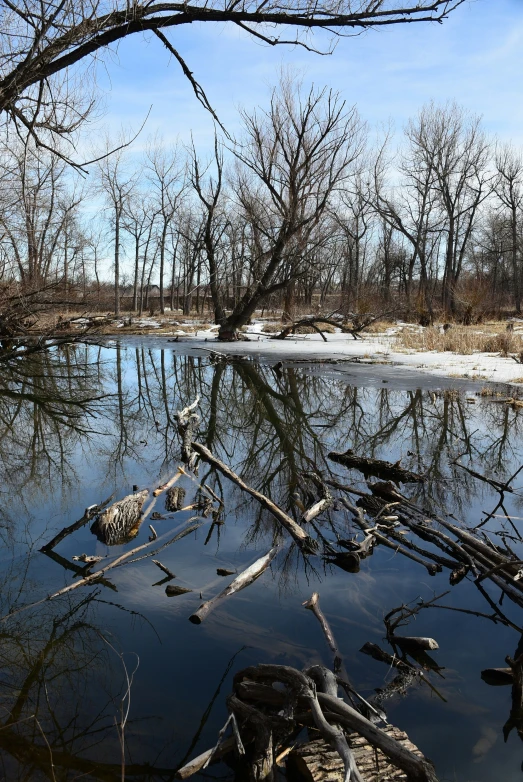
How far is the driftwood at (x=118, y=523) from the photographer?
4.98 m

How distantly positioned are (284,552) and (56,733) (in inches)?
92.3

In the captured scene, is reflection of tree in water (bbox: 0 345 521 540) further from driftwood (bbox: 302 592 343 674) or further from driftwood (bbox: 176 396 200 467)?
driftwood (bbox: 302 592 343 674)

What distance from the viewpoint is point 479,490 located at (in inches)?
253

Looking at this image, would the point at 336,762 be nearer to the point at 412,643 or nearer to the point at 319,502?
the point at 412,643

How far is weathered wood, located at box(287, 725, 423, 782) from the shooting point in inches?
93.4

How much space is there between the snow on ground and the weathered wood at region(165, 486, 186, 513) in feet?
31.5

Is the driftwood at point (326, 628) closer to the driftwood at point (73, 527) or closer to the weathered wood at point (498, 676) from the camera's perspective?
the weathered wood at point (498, 676)

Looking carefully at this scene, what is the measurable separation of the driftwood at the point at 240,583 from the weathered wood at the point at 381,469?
2296mm

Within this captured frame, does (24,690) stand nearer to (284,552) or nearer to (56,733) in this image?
(56,733)

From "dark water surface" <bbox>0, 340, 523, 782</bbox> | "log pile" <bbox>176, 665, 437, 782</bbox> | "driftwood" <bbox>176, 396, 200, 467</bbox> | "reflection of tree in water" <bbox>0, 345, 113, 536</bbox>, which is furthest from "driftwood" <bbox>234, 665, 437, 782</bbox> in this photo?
"driftwood" <bbox>176, 396, 200, 467</bbox>

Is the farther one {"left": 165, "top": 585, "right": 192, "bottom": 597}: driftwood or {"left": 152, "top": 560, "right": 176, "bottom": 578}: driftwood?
{"left": 152, "top": 560, "right": 176, "bottom": 578}: driftwood

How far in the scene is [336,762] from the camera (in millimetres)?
2432

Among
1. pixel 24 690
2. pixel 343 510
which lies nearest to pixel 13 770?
pixel 24 690

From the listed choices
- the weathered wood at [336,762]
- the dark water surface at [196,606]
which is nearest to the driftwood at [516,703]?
the dark water surface at [196,606]
